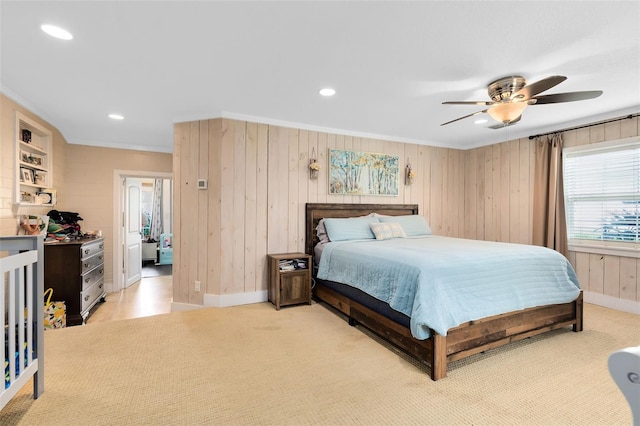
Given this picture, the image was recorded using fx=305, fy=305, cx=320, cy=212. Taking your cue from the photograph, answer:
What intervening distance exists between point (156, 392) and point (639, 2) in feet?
11.8

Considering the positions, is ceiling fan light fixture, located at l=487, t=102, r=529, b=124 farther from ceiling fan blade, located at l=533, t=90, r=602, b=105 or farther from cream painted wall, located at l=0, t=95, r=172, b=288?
cream painted wall, located at l=0, t=95, r=172, b=288

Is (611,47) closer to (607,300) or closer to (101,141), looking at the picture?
(607,300)

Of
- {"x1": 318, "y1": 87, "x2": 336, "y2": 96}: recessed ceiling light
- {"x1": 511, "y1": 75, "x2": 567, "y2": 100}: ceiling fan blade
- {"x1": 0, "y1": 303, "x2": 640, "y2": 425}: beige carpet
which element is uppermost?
{"x1": 318, "y1": 87, "x2": 336, "y2": 96}: recessed ceiling light

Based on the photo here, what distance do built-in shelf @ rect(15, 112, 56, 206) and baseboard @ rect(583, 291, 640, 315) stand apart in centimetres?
666

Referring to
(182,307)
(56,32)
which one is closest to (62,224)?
(182,307)

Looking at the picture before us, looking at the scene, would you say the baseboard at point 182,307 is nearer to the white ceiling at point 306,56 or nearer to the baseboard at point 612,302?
the white ceiling at point 306,56

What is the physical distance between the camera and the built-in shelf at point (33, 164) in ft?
10.4

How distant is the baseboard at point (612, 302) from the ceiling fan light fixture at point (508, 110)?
2740mm

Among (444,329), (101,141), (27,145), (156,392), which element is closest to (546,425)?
(444,329)

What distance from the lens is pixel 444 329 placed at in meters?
2.05

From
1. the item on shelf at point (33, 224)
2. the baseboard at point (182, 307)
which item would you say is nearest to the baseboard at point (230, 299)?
the baseboard at point (182, 307)

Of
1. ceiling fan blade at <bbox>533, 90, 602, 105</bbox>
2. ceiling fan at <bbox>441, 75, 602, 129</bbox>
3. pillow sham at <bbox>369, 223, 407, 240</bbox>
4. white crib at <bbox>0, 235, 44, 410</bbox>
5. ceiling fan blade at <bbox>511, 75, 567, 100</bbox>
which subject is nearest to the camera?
white crib at <bbox>0, 235, 44, 410</bbox>

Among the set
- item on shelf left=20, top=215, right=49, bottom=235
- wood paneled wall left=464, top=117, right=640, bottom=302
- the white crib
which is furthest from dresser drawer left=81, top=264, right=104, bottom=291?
wood paneled wall left=464, top=117, right=640, bottom=302

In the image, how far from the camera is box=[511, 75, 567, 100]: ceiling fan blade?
6.81ft
